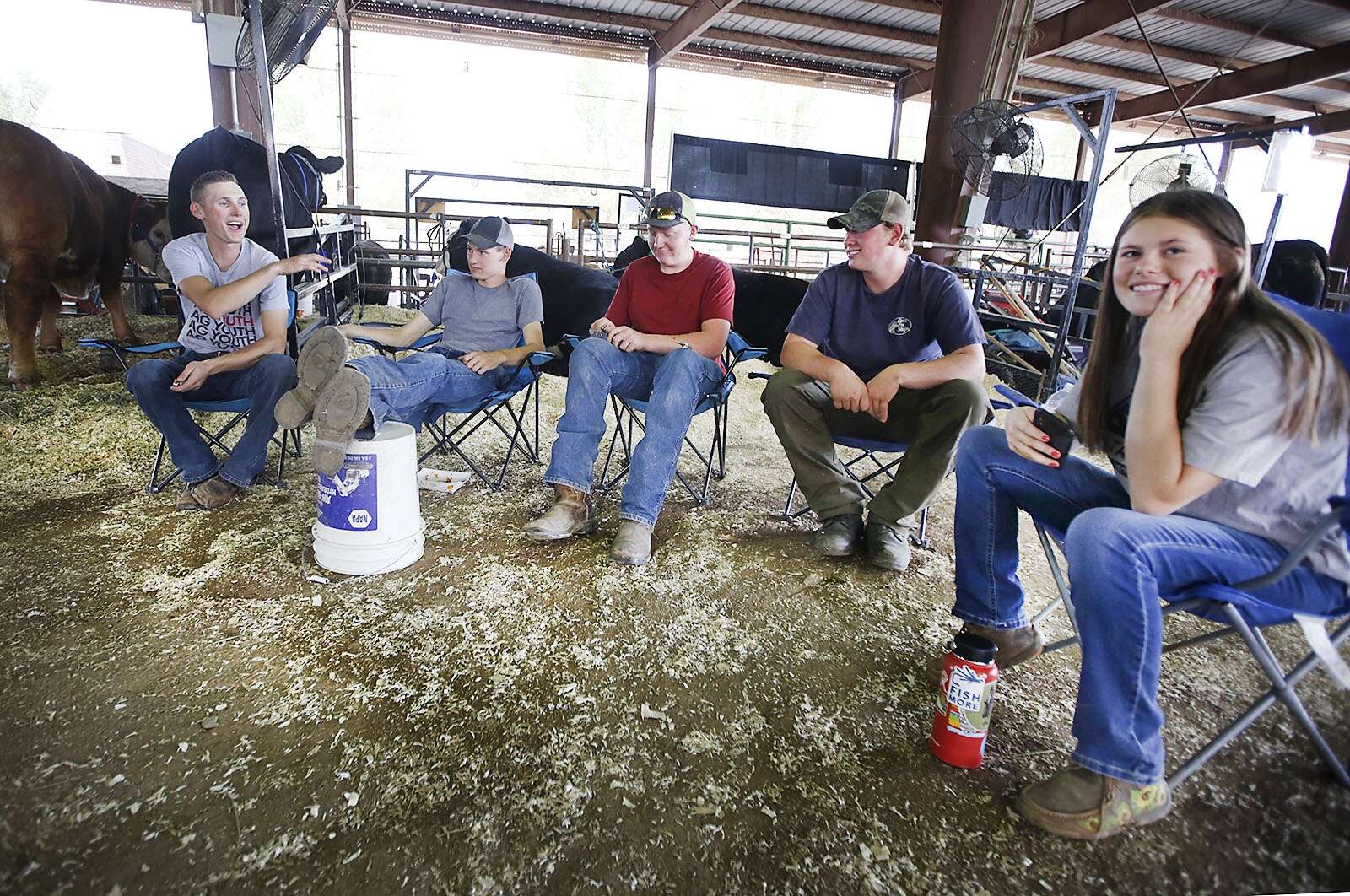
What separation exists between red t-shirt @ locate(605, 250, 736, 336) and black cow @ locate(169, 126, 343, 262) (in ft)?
7.80

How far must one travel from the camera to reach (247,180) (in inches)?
161

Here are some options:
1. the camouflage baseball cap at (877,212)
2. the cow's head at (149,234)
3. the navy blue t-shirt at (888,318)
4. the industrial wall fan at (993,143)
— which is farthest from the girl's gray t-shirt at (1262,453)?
the cow's head at (149,234)

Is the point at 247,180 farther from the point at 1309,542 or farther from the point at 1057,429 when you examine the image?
the point at 1309,542

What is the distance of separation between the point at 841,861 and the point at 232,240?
2671 millimetres

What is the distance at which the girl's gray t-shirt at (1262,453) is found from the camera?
107 cm

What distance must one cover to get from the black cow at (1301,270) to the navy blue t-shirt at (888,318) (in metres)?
3.51

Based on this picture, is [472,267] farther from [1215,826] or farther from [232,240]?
[1215,826]

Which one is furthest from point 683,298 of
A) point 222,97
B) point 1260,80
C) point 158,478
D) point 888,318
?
point 1260,80

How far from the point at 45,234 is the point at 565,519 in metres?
3.54

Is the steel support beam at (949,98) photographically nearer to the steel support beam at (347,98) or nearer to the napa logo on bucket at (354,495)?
the napa logo on bucket at (354,495)

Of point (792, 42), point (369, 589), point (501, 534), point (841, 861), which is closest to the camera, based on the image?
point (841, 861)

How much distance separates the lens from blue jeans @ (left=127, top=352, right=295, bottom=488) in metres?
2.32

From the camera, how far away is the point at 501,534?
2.37 meters

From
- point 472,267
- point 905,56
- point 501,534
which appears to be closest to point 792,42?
point 905,56
